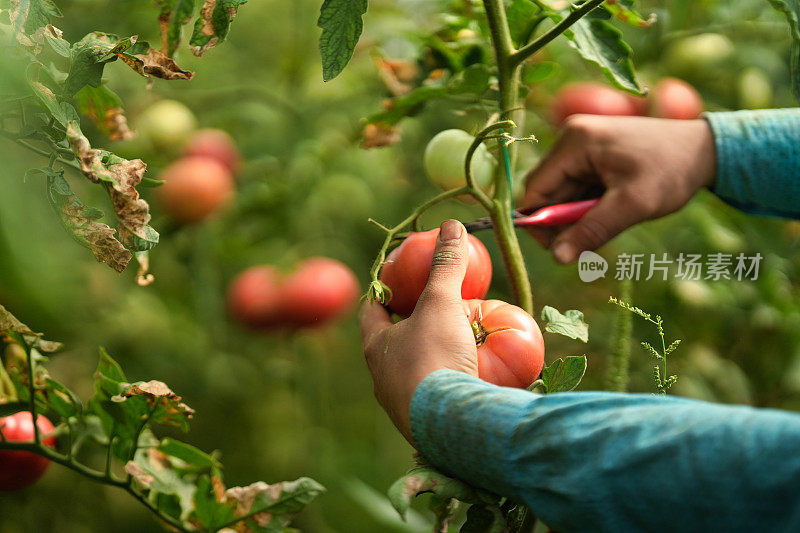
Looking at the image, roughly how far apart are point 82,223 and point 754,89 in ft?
3.82

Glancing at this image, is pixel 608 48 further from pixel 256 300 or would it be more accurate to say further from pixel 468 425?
pixel 256 300

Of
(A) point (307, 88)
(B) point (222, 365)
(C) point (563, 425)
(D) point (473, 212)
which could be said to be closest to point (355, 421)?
(B) point (222, 365)

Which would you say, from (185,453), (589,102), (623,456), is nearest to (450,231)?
(623,456)

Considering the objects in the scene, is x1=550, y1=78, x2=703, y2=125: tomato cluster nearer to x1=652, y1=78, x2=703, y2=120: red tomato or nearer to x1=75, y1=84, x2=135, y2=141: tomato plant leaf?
x1=652, y1=78, x2=703, y2=120: red tomato

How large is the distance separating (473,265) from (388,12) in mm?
1047

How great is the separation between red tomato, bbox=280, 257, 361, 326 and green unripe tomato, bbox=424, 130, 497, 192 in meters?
0.67

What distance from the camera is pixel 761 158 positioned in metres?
0.81

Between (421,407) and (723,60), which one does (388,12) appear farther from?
(421,407)

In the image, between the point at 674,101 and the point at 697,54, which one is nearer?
the point at 674,101

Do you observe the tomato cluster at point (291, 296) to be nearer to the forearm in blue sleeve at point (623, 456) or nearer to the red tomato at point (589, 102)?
the red tomato at point (589, 102)

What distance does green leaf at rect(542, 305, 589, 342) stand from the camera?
1.87 ft

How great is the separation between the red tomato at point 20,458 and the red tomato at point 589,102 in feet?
2.98

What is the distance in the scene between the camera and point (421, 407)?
1.64ft

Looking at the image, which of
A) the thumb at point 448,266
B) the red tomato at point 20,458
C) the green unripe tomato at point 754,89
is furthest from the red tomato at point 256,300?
the green unripe tomato at point 754,89
